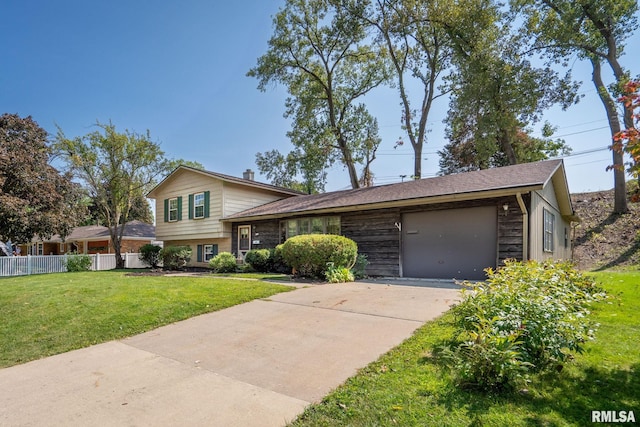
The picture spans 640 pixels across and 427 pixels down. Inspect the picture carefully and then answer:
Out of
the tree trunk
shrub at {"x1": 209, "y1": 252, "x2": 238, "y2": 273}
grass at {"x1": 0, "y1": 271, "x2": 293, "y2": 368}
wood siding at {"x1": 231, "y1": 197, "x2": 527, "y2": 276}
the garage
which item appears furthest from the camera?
the tree trunk

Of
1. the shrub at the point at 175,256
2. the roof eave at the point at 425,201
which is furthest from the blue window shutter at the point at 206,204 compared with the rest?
the roof eave at the point at 425,201

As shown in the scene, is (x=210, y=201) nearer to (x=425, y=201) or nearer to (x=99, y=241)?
(x=425, y=201)

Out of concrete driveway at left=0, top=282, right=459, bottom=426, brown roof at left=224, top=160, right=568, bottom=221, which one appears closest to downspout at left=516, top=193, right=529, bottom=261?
brown roof at left=224, top=160, right=568, bottom=221

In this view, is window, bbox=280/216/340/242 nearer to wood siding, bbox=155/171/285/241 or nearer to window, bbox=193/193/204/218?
wood siding, bbox=155/171/285/241

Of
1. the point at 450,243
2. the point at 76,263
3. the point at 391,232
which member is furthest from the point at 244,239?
the point at 450,243

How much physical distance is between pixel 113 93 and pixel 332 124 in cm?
1399

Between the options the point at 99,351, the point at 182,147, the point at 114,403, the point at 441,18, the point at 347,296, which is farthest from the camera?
the point at 182,147

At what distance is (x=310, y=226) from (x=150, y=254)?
1039 centimetres

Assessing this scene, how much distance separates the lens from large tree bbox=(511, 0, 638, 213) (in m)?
16.8

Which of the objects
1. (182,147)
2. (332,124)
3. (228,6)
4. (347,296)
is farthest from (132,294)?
(332,124)

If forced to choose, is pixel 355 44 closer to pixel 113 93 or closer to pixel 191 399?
pixel 113 93

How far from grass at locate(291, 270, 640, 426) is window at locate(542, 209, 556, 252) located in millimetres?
8492

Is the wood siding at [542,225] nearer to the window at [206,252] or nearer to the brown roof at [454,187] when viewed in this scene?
the brown roof at [454,187]

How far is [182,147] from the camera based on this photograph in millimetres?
23000
